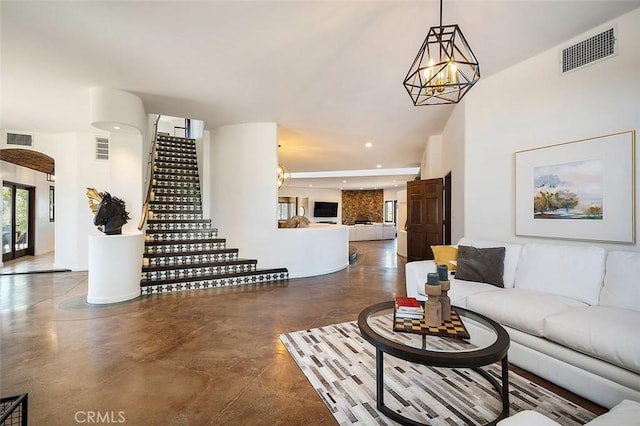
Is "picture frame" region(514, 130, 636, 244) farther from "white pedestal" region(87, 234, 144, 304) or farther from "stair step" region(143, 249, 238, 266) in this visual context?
"white pedestal" region(87, 234, 144, 304)

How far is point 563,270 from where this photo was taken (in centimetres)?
265

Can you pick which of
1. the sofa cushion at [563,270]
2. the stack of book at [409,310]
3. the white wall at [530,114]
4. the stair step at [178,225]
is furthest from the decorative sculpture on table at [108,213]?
the sofa cushion at [563,270]

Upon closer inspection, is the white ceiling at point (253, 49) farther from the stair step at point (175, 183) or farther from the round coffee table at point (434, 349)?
the round coffee table at point (434, 349)

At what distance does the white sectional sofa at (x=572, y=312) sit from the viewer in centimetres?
178

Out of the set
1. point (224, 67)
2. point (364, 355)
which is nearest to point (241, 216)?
point (224, 67)

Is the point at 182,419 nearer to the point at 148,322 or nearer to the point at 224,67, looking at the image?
the point at 148,322

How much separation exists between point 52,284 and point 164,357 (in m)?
4.10

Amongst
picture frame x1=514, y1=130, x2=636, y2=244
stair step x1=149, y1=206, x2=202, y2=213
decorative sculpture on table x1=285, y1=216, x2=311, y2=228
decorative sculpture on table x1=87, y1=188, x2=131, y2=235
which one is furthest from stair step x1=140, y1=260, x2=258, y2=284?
picture frame x1=514, y1=130, x2=636, y2=244

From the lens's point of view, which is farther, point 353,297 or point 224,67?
point 353,297

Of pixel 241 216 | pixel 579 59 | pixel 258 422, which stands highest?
pixel 579 59

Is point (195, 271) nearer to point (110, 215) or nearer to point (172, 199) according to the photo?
point (110, 215)

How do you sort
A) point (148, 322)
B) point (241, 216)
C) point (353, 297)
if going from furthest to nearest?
point (241, 216)
point (353, 297)
point (148, 322)

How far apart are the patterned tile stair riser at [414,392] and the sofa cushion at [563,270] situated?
0.95 metres

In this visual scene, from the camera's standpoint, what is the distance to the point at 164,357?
2545mm
